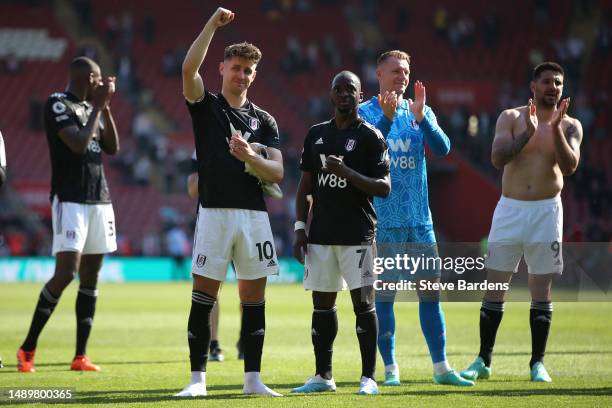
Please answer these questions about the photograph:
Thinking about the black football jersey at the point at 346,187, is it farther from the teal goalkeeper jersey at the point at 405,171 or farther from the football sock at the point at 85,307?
the football sock at the point at 85,307

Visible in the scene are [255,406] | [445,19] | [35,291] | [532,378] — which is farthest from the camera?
[445,19]

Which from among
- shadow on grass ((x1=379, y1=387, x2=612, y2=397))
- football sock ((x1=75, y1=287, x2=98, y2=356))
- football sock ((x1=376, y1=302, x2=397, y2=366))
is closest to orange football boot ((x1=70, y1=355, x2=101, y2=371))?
football sock ((x1=75, y1=287, x2=98, y2=356))

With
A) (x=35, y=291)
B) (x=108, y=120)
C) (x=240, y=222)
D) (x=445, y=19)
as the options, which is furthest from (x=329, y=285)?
(x=445, y=19)

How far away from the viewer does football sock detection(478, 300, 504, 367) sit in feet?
28.1

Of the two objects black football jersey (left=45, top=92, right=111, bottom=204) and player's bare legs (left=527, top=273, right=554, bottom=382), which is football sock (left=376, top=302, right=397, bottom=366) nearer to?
player's bare legs (left=527, top=273, right=554, bottom=382)

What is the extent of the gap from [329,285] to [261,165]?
1.01m

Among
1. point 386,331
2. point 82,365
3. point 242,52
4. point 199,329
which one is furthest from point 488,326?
point 82,365

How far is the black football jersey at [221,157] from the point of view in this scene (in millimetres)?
7266

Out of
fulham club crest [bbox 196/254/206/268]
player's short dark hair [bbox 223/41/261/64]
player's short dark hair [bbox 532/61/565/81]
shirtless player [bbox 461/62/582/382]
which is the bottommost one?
fulham club crest [bbox 196/254/206/268]

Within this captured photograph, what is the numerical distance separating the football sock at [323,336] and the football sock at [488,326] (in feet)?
5.36

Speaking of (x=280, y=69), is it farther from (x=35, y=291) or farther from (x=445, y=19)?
(x=35, y=291)

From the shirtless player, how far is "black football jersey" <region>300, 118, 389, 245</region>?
134 cm

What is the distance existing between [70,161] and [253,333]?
2762 mm

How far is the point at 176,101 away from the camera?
119ft
